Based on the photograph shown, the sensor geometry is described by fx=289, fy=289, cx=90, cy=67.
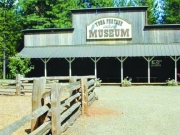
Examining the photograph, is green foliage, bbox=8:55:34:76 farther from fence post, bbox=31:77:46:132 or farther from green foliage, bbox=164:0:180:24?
green foliage, bbox=164:0:180:24

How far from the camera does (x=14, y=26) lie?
1432 inches

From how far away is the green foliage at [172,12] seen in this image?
43656mm

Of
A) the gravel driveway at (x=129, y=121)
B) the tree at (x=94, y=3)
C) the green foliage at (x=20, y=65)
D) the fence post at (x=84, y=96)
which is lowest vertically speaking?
the gravel driveway at (x=129, y=121)

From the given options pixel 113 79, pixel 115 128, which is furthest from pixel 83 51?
pixel 115 128

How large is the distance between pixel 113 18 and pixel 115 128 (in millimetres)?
19674

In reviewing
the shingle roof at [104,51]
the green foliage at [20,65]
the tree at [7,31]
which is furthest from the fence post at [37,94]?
the tree at [7,31]

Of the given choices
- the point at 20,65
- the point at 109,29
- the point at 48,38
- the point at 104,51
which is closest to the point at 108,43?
the point at 109,29

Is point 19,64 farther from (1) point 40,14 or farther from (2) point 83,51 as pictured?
(1) point 40,14

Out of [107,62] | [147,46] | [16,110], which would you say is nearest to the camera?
[16,110]

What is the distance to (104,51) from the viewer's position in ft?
81.4

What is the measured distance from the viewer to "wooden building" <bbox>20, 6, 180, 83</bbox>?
2505 cm

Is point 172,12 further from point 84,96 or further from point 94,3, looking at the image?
point 84,96

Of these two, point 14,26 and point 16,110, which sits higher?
point 14,26

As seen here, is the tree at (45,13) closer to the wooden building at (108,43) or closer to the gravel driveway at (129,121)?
the wooden building at (108,43)
